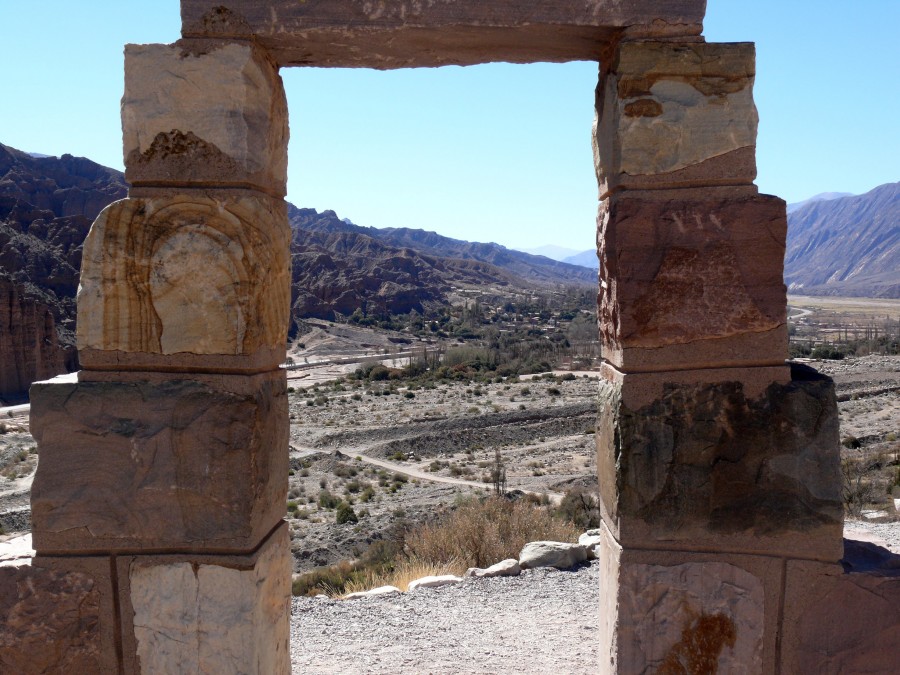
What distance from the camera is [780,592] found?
9.21 feet

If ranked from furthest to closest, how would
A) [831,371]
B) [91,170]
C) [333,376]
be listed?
[91,170]
[333,376]
[831,371]

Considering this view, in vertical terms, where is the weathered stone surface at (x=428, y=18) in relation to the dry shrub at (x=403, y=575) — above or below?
above

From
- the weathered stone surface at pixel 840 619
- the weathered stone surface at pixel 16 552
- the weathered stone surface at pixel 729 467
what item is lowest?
the weathered stone surface at pixel 840 619

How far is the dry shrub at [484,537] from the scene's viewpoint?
23.9 feet

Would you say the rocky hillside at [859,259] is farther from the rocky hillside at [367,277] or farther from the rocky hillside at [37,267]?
the rocky hillside at [37,267]

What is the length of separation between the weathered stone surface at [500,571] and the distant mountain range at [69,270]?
16784 millimetres

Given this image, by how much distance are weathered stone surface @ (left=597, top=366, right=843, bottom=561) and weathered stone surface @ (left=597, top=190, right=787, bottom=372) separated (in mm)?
226

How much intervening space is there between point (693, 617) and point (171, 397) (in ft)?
7.21

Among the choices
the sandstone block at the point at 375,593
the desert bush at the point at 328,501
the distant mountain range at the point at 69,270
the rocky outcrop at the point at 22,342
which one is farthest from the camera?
the distant mountain range at the point at 69,270

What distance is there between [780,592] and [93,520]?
2.68 m

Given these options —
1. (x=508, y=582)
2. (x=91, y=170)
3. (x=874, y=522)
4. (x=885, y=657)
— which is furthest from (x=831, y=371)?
(x=91, y=170)

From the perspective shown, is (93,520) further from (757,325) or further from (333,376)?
(333,376)

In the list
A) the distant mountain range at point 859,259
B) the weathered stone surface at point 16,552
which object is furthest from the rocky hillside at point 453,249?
the weathered stone surface at point 16,552

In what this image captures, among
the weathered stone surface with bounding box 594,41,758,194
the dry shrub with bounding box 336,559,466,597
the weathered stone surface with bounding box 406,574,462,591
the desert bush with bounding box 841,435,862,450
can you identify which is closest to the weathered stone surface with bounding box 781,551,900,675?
the weathered stone surface with bounding box 594,41,758,194
